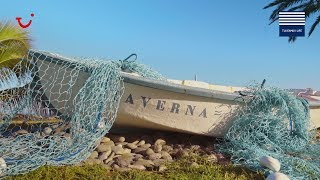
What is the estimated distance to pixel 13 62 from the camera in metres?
12.2

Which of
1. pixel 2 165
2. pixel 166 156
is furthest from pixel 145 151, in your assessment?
pixel 2 165

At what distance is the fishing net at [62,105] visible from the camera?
5.59 metres

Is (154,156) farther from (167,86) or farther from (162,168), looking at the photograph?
(167,86)

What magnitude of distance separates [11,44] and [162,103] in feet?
23.4

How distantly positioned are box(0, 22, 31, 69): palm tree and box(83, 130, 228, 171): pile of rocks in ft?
19.3

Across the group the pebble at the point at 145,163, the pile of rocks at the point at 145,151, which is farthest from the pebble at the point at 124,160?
the pebble at the point at 145,163

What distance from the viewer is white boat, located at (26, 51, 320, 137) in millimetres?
6609

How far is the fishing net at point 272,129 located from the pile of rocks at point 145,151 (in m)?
0.44

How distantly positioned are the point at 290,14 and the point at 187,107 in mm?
11874

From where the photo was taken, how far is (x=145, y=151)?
250 inches

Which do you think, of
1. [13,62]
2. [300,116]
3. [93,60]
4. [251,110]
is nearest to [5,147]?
[93,60]

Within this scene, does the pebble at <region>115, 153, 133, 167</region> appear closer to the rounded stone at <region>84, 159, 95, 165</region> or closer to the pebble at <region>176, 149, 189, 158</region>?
the rounded stone at <region>84, 159, 95, 165</region>

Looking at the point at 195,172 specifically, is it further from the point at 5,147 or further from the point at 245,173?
the point at 5,147

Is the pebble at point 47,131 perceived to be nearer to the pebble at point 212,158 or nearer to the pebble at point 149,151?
the pebble at point 149,151
